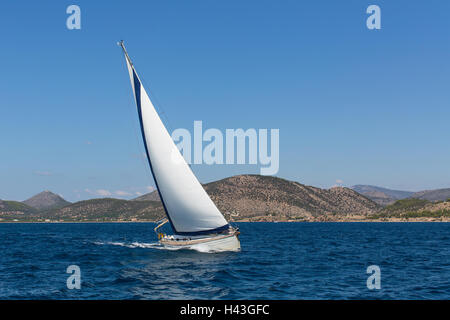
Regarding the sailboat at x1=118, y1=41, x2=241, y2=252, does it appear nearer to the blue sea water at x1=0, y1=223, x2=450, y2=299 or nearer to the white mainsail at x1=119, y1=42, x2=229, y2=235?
the white mainsail at x1=119, y1=42, x2=229, y2=235

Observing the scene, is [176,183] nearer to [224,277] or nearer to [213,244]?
[213,244]

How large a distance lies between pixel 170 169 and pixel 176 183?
1.57 m

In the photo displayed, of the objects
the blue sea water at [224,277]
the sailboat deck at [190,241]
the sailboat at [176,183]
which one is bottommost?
the blue sea water at [224,277]

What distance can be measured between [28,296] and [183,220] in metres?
21.7

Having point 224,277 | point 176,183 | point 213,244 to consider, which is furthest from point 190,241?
point 224,277

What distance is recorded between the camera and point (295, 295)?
80.1 feet

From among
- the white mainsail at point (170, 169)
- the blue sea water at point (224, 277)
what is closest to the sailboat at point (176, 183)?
the white mainsail at point (170, 169)

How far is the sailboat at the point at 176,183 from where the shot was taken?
142 feet

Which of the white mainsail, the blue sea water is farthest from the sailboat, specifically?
the blue sea water

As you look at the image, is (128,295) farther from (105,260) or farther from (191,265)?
(105,260)

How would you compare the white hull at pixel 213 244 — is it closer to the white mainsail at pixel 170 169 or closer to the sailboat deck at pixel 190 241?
the sailboat deck at pixel 190 241

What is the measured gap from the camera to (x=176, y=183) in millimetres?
43375

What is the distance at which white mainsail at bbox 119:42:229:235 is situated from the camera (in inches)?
1706
